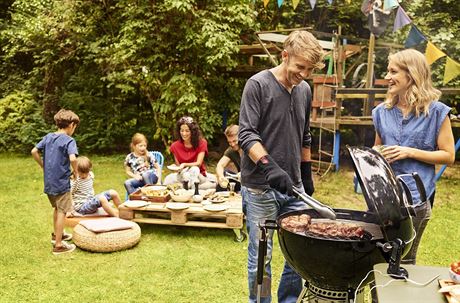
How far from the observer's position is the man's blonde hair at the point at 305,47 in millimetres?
2285

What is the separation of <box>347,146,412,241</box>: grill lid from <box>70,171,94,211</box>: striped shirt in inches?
149

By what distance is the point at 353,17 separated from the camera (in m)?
10.6

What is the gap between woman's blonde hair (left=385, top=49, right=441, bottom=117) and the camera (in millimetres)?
2359

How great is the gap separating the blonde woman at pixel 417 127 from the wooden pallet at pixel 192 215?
233 cm

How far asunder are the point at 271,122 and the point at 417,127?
812 mm

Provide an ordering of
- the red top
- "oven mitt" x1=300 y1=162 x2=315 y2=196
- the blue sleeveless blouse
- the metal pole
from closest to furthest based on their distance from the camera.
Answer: the blue sleeveless blouse, "oven mitt" x1=300 y1=162 x2=315 y2=196, the red top, the metal pole

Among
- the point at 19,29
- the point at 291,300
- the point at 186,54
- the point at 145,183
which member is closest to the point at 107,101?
the point at 19,29

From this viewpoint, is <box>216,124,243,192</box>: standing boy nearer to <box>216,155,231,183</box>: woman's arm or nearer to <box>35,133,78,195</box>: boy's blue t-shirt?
<box>216,155,231,183</box>: woman's arm

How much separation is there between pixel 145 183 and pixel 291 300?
11.1ft

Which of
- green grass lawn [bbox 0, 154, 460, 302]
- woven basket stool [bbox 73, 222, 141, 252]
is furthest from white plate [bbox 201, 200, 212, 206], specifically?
woven basket stool [bbox 73, 222, 141, 252]

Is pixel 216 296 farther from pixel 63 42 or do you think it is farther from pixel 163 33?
pixel 63 42

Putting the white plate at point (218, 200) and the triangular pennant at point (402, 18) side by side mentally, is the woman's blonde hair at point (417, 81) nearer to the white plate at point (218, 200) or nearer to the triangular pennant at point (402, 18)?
the white plate at point (218, 200)

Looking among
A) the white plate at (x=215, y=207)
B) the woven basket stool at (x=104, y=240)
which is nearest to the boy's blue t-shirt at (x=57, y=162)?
the woven basket stool at (x=104, y=240)

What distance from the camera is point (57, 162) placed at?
404cm
